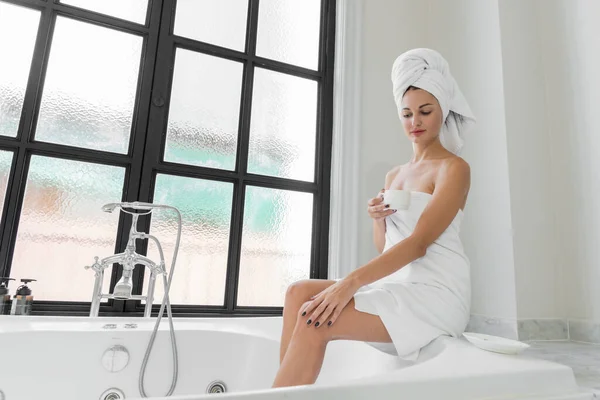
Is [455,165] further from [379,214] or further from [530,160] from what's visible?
[530,160]

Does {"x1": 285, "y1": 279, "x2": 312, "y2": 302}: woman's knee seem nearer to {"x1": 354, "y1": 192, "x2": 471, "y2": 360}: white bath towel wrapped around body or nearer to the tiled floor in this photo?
{"x1": 354, "y1": 192, "x2": 471, "y2": 360}: white bath towel wrapped around body

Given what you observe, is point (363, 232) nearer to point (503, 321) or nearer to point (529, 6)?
point (503, 321)

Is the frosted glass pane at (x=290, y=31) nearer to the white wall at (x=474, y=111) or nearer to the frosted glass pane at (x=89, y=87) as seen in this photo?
the white wall at (x=474, y=111)

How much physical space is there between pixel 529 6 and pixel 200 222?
1.97 metres

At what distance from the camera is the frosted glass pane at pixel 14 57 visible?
165cm

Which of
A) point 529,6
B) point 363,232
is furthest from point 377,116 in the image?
point 529,6

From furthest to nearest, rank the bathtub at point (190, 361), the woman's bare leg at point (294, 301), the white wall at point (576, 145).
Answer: the white wall at point (576, 145) → the woman's bare leg at point (294, 301) → the bathtub at point (190, 361)

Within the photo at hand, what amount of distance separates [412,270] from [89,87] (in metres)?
1.67

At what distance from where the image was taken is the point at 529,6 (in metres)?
1.95

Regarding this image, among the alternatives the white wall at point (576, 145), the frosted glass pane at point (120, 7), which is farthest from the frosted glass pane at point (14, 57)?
the white wall at point (576, 145)

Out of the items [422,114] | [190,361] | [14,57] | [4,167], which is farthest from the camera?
[14,57]

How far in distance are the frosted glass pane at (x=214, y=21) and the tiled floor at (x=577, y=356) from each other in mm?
1951

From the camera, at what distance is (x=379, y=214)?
1.04 m

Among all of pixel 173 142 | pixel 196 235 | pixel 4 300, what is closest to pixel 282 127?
pixel 173 142
